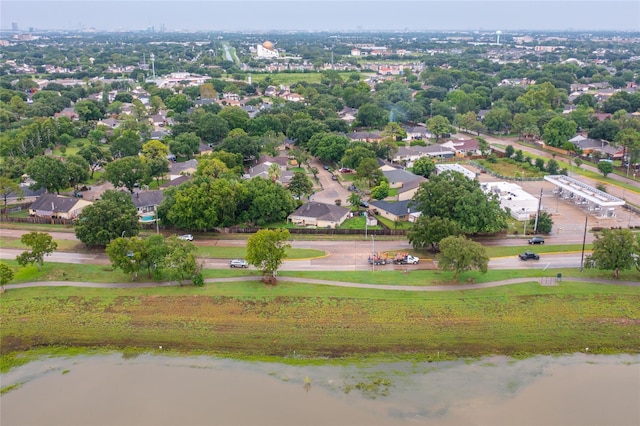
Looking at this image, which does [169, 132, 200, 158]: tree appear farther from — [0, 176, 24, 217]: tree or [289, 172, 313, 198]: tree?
[289, 172, 313, 198]: tree

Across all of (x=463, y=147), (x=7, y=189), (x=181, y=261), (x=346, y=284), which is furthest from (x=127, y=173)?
(x=463, y=147)

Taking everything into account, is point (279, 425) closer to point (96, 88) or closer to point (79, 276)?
point (79, 276)

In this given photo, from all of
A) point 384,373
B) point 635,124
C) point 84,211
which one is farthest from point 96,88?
point 384,373

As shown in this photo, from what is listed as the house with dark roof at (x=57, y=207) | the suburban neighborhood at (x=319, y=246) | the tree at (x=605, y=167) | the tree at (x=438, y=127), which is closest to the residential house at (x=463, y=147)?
the suburban neighborhood at (x=319, y=246)

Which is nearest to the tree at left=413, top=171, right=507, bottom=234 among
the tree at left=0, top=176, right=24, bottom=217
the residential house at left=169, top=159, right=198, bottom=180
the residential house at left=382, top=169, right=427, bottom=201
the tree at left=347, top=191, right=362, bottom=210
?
the tree at left=347, top=191, right=362, bottom=210

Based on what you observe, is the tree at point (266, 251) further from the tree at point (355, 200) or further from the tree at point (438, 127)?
the tree at point (438, 127)
